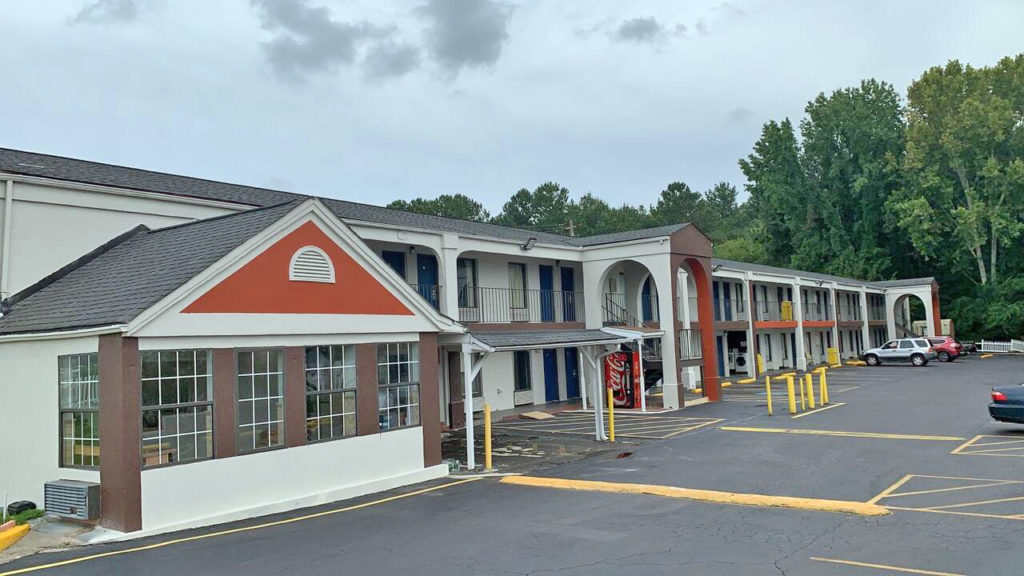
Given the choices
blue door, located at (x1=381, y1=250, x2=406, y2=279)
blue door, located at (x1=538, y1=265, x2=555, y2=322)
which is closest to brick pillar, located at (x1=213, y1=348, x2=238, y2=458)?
blue door, located at (x1=381, y1=250, x2=406, y2=279)

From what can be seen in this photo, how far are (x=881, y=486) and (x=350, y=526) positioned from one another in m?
8.54

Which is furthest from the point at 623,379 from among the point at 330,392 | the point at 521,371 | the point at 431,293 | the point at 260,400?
the point at 260,400

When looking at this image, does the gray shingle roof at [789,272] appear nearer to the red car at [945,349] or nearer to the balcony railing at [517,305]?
the red car at [945,349]

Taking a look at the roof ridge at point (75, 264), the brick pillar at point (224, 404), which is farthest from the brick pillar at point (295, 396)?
the roof ridge at point (75, 264)

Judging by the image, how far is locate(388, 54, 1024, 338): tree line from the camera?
5075 cm

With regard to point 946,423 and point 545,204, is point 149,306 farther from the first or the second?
point 545,204

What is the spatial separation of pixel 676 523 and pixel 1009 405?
37.1ft

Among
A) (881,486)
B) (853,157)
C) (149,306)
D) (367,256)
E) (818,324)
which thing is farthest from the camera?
(853,157)

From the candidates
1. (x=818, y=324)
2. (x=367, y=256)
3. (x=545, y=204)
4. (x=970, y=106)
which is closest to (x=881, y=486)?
(x=367, y=256)

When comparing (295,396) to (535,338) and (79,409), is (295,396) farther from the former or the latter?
(535,338)

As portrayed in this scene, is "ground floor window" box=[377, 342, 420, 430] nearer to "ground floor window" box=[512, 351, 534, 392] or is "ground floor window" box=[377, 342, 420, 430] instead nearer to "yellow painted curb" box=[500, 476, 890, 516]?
"yellow painted curb" box=[500, 476, 890, 516]

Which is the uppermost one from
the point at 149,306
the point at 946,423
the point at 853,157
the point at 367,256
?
the point at 853,157

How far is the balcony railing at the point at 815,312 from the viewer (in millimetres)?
46375

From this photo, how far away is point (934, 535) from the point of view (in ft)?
29.3
